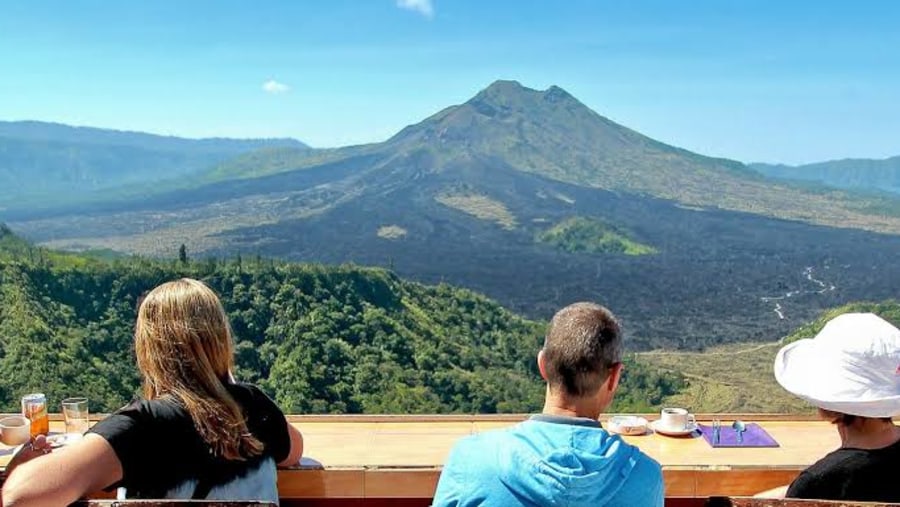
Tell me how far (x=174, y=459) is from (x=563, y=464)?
758mm

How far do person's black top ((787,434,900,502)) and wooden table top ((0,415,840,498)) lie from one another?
0.36 meters

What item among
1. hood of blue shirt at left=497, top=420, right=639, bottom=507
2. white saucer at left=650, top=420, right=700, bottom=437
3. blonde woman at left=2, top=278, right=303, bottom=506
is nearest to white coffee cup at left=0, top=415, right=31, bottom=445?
blonde woman at left=2, top=278, right=303, bottom=506

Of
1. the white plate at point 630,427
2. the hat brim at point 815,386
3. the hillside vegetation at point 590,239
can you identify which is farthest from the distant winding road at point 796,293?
the hat brim at point 815,386

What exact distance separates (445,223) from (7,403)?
99.0 meters

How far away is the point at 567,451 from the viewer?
154 cm

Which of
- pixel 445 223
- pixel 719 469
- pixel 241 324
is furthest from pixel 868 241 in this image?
pixel 719 469

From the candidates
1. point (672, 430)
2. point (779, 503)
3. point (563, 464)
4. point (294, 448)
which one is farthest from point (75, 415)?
point (779, 503)

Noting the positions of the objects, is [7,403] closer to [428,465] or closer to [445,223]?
[428,465]

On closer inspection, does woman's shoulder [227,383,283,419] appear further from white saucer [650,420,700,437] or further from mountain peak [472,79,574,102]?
mountain peak [472,79,574,102]

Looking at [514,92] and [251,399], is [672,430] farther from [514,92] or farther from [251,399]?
[514,92]

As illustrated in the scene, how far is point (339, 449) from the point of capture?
2.32 metres

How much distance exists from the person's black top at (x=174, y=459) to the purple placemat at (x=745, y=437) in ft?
3.90

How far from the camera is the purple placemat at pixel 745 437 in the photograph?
7.67 feet

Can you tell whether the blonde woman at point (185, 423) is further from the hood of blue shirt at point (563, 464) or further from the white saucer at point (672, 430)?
the white saucer at point (672, 430)
